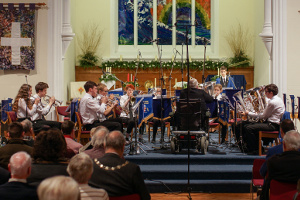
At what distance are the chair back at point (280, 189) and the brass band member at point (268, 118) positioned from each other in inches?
139

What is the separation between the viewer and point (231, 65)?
44.7 ft

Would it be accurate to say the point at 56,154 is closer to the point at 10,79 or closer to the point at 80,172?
the point at 80,172

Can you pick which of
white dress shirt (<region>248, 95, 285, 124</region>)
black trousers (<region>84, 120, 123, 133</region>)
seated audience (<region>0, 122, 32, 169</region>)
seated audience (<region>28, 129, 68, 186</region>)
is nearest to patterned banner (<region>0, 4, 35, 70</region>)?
black trousers (<region>84, 120, 123, 133</region>)

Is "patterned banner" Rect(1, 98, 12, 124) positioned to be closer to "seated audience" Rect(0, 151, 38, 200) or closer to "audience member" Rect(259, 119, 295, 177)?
"audience member" Rect(259, 119, 295, 177)

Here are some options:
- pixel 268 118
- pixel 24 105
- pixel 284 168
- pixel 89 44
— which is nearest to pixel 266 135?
pixel 268 118

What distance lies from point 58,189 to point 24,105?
6.05 metres

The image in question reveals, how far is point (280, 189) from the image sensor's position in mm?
4340

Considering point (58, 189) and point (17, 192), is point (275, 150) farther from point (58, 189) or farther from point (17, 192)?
point (58, 189)

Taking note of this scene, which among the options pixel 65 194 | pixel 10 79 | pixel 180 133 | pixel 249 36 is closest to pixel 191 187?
pixel 180 133

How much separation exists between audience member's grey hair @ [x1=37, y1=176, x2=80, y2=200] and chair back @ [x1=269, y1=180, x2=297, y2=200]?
251 cm

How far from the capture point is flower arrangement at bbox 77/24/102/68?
539 inches

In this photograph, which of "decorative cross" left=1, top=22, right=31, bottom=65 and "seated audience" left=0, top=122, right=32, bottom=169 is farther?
"decorative cross" left=1, top=22, right=31, bottom=65

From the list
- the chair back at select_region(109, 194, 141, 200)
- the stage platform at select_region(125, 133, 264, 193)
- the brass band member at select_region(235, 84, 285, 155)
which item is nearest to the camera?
the chair back at select_region(109, 194, 141, 200)

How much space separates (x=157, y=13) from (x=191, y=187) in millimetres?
8580
